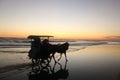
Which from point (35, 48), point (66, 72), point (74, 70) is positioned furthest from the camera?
point (35, 48)

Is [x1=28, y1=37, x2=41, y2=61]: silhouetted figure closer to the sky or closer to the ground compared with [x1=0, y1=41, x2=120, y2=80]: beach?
closer to the sky

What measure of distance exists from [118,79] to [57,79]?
124 inches

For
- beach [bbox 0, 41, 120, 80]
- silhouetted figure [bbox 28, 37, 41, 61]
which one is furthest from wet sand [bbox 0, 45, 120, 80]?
A: silhouetted figure [bbox 28, 37, 41, 61]

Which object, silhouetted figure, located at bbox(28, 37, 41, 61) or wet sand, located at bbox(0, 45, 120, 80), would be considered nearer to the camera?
wet sand, located at bbox(0, 45, 120, 80)

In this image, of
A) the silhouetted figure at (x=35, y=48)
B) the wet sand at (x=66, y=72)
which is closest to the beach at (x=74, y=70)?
the wet sand at (x=66, y=72)

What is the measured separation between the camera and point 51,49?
14.7 metres

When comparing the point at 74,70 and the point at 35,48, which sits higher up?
the point at 35,48

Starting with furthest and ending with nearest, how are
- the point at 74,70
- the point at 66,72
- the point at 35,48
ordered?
the point at 35,48
the point at 74,70
the point at 66,72

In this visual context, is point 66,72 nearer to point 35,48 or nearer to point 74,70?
point 74,70

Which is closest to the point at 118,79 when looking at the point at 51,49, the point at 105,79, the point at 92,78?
the point at 105,79

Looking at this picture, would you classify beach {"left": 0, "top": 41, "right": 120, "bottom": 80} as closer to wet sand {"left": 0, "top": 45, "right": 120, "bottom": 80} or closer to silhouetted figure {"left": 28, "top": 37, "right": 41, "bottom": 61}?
wet sand {"left": 0, "top": 45, "right": 120, "bottom": 80}

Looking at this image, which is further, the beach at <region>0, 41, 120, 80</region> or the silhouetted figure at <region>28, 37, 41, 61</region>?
the silhouetted figure at <region>28, 37, 41, 61</region>

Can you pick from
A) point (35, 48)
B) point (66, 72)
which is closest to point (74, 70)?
point (66, 72)

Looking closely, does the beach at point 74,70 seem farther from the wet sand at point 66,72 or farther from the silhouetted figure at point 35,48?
the silhouetted figure at point 35,48
